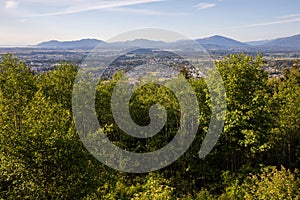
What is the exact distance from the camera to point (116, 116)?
28.2 meters

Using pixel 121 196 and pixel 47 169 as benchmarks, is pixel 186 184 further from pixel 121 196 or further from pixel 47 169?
pixel 47 169

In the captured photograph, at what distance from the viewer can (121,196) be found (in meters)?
18.2

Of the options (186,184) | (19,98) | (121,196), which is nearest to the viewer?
(121,196)

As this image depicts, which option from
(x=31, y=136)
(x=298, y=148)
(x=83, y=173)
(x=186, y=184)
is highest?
(x=31, y=136)

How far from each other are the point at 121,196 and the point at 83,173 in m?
2.99

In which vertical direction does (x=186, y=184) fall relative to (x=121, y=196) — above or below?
below

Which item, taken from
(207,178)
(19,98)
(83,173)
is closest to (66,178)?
(83,173)

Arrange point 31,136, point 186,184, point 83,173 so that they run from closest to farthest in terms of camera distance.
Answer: point 31,136 < point 83,173 < point 186,184

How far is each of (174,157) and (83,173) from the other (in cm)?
1062

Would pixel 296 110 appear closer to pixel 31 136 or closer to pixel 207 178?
pixel 207 178

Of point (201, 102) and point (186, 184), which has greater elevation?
point (201, 102)

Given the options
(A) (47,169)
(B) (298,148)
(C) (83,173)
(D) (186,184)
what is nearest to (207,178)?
(D) (186,184)

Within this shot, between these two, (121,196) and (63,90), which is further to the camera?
(63,90)

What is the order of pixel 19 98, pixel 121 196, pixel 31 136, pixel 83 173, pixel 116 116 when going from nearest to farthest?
pixel 31 136 < pixel 83 173 < pixel 121 196 < pixel 19 98 < pixel 116 116
